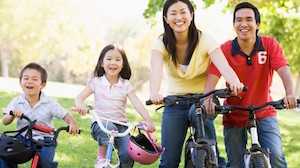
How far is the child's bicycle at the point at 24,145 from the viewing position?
4.58 meters

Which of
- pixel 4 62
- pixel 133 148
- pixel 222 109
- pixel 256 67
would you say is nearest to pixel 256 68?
pixel 256 67

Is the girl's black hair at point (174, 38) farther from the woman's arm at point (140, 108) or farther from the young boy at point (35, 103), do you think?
the young boy at point (35, 103)

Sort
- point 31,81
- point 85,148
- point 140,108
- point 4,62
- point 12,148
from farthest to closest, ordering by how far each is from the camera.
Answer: point 4,62, point 85,148, point 140,108, point 31,81, point 12,148

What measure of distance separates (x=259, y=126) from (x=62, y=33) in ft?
A: 129

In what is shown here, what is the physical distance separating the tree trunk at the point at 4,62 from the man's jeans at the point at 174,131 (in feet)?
126

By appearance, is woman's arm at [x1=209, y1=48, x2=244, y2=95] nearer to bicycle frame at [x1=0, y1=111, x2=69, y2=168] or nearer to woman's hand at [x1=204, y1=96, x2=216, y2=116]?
woman's hand at [x1=204, y1=96, x2=216, y2=116]

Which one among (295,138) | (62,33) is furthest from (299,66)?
(62,33)

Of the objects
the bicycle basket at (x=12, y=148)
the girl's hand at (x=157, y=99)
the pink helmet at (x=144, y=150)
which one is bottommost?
the pink helmet at (x=144, y=150)

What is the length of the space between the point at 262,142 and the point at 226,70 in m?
0.77

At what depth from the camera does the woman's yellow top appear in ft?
16.2

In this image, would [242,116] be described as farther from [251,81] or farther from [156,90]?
[156,90]

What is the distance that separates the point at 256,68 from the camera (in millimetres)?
4957

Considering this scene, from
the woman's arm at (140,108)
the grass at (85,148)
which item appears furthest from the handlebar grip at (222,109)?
the grass at (85,148)

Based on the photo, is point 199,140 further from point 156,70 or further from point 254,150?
point 156,70
